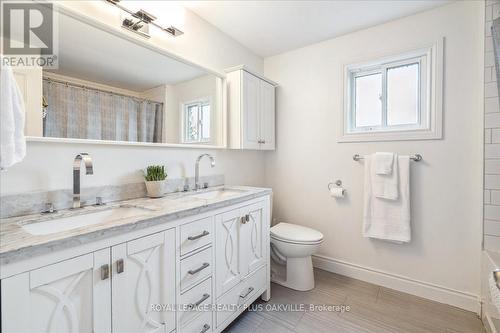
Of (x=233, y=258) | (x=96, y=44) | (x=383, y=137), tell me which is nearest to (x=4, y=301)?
(x=233, y=258)

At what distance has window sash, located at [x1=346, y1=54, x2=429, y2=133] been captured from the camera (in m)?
1.99

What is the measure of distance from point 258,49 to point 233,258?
7.12ft

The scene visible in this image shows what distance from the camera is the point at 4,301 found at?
66cm

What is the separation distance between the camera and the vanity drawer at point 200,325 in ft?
3.96

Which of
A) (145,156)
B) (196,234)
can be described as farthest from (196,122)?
(196,234)

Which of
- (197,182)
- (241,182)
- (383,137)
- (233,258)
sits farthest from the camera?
(241,182)

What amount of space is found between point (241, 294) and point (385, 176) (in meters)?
1.50

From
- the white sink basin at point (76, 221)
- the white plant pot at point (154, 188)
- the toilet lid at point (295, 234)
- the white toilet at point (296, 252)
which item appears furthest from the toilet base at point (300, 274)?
the white sink basin at point (76, 221)

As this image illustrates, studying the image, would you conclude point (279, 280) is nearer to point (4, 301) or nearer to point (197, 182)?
point (197, 182)

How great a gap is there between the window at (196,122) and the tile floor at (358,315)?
139cm

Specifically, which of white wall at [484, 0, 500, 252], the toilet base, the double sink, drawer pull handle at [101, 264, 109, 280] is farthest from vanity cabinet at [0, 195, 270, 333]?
white wall at [484, 0, 500, 252]

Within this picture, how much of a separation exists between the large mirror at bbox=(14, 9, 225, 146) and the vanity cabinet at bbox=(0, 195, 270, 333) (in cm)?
69

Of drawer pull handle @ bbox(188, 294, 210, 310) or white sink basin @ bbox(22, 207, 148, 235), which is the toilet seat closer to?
drawer pull handle @ bbox(188, 294, 210, 310)

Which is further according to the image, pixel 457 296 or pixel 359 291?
pixel 359 291
